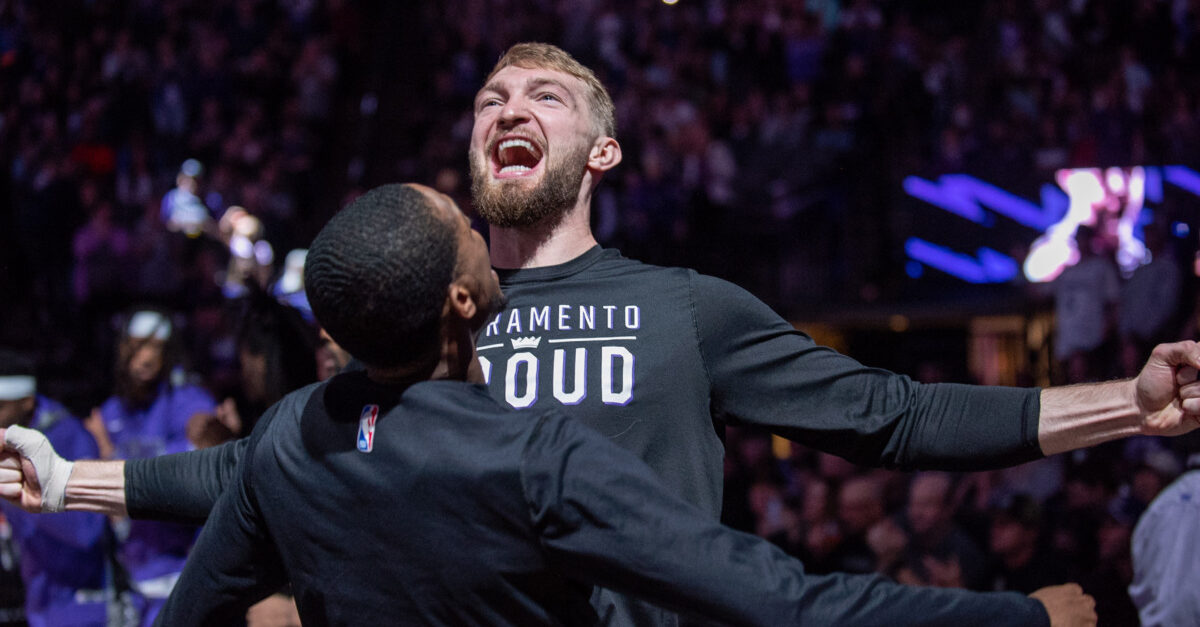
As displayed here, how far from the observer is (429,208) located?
1.78 meters

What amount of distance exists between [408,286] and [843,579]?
0.76 metres

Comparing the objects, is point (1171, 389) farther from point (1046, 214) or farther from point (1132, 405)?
point (1046, 214)

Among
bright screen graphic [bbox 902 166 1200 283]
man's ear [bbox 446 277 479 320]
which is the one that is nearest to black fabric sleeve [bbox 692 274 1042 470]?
man's ear [bbox 446 277 479 320]

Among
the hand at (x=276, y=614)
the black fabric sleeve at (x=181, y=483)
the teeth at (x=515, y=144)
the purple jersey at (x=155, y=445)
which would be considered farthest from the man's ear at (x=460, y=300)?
the purple jersey at (x=155, y=445)

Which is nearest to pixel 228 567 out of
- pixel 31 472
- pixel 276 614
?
pixel 31 472

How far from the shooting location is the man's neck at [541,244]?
8.72 ft

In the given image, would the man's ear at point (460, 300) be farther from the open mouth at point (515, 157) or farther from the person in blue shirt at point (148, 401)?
the person in blue shirt at point (148, 401)

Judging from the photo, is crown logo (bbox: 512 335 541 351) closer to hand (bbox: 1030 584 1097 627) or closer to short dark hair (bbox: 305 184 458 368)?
short dark hair (bbox: 305 184 458 368)

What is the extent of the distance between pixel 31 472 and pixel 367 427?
0.96 meters

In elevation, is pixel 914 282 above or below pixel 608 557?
below

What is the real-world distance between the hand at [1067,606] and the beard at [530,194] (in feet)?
4.51

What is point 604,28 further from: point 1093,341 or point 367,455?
point 367,455

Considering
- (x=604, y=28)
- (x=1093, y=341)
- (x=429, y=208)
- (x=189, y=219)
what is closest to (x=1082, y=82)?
(x=1093, y=341)

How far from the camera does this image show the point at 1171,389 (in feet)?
6.73
